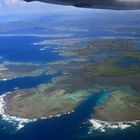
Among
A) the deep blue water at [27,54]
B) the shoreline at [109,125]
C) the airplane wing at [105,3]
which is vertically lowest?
the deep blue water at [27,54]

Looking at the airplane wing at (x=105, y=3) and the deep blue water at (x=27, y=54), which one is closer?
the airplane wing at (x=105, y=3)

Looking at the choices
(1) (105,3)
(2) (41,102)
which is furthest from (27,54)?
(1) (105,3)

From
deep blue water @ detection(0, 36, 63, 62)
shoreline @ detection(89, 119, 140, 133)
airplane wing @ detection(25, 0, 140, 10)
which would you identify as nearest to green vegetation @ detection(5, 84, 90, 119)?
shoreline @ detection(89, 119, 140, 133)

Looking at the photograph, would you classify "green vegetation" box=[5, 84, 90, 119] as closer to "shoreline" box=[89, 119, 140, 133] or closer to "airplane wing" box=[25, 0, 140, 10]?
"shoreline" box=[89, 119, 140, 133]

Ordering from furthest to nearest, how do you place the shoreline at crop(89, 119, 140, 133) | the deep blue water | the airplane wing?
the deep blue water → the shoreline at crop(89, 119, 140, 133) → the airplane wing

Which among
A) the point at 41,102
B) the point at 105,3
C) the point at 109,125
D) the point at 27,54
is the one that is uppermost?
the point at 105,3

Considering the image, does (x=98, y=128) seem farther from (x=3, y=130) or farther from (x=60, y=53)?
(x=60, y=53)

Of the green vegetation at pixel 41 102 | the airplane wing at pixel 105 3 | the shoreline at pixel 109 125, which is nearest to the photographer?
the airplane wing at pixel 105 3

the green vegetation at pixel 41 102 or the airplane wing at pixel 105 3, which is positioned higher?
the airplane wing at pixel 105 3

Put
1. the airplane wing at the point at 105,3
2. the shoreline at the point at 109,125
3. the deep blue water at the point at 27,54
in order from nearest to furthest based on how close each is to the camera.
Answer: the airplane wing at the point at 105,3 → the shoreline at the point at 109,125 → the deep blue water at the point at 27,54

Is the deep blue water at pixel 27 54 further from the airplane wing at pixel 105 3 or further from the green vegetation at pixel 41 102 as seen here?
the airplane wing at pixel 105 3

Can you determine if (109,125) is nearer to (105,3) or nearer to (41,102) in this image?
(41,102)

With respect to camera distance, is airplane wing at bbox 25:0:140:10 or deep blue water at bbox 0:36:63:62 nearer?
Result: airplane wing at bbox 25:0:140:10

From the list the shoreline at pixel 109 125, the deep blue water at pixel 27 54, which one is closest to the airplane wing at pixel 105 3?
the shoreline at pixel 109 125
